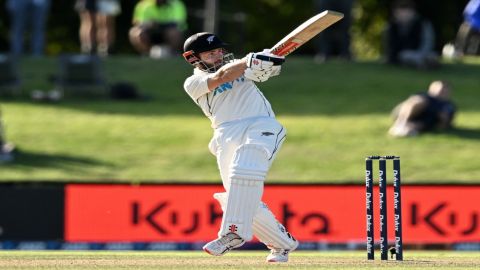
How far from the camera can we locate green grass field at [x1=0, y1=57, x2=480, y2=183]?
1720cm

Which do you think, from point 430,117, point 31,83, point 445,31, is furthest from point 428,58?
point 445,31

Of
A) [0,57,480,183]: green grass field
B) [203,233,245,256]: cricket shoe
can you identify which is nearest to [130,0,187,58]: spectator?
[0,57,480,183]: green grass field

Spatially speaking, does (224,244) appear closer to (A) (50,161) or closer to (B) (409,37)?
(A) (50,161)

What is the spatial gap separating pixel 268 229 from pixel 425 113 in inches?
336

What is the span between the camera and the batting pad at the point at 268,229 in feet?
31.0

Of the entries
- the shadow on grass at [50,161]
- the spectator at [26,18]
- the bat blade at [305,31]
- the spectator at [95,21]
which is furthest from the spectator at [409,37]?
the bat blade at [305,31]

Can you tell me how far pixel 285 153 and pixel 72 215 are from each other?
4.24 metres

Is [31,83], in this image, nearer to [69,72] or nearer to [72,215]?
[69,72]

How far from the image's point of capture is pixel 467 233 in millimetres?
14172

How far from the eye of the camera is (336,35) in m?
22.0

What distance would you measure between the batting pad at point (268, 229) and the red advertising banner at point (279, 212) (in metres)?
4.64

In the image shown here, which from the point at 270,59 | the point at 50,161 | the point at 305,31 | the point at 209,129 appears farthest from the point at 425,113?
the point at 270,59

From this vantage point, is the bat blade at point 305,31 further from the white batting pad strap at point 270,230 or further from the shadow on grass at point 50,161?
the shadow on grass at point 50,161

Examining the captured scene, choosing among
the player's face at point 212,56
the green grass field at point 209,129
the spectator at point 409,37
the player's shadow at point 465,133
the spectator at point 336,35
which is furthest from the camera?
the spectator at point 409,37
